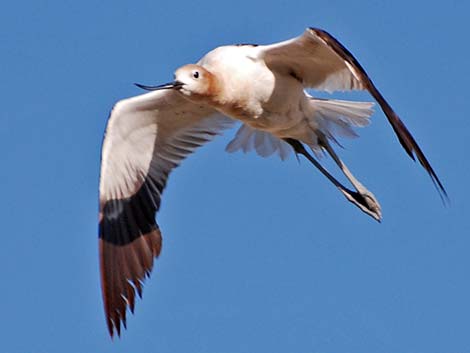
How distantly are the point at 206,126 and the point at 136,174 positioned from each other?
742 mm

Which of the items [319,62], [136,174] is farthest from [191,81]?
[136,174]

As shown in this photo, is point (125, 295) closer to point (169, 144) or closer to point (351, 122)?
point (169, 144)

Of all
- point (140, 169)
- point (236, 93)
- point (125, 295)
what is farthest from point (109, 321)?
point (236, 93)

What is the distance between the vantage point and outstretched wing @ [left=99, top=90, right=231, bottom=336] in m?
11.5

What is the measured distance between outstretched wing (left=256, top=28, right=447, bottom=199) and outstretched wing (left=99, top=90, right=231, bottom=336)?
3.41 feet

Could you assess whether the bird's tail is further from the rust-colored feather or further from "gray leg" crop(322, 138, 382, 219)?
the rust-colored feather

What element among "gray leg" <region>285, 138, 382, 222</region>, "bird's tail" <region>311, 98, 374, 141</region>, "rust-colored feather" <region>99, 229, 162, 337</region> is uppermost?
"bird's tail" <region>311, 98, 374, 141</region>

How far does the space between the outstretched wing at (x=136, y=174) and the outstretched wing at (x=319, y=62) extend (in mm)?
1040

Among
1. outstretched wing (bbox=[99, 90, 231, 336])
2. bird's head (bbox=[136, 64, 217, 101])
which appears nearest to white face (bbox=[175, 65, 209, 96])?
bird's head (bbox=[136, 64, 217, 101])

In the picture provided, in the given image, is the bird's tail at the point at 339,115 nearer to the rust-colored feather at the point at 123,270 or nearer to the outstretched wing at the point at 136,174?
the outstretched wing at the point at 136,174

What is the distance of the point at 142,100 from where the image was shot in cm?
1138

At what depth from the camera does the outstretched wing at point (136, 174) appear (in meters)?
11.5

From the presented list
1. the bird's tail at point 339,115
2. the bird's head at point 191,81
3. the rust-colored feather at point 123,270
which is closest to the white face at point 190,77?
the bird's head at point 191,81

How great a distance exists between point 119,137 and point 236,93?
141 centimetres
